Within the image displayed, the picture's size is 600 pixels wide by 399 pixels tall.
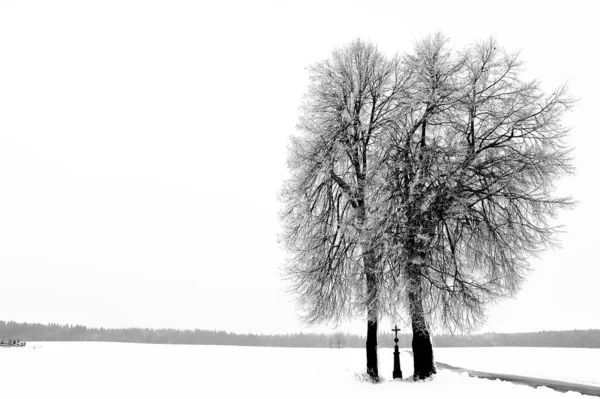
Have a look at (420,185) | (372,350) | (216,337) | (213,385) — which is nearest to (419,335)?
(372,350)

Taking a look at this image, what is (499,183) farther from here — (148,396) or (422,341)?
(148,396)

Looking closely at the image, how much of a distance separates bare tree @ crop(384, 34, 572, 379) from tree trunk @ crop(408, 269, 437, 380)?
4cm

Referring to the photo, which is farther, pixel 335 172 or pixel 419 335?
pixel 335 172

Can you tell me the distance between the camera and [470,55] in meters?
19.1

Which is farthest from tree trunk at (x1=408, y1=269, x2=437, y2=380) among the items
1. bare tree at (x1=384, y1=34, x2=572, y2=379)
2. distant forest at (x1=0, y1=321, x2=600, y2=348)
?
distant forest at (x1=0, y1=321, x2=600, y2=348)

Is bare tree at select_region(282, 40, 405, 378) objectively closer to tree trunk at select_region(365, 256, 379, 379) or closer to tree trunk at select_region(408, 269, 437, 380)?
tree trunk at select_region(365, 256, 379, 379)

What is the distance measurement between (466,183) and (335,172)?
600 centimetres

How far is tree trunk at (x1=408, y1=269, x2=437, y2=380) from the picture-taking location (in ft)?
52.8

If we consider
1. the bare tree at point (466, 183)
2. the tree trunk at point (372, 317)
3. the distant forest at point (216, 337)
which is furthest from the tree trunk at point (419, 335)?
the distant forest at point (216, 337)

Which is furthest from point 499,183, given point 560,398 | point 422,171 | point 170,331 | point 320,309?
point 170,331

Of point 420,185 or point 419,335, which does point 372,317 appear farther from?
point 420,185

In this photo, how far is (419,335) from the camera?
17.5 m

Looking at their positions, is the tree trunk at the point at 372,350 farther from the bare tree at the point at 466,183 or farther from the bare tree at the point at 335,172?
the bare tree at the point at 466,183

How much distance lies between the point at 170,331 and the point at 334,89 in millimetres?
155520
